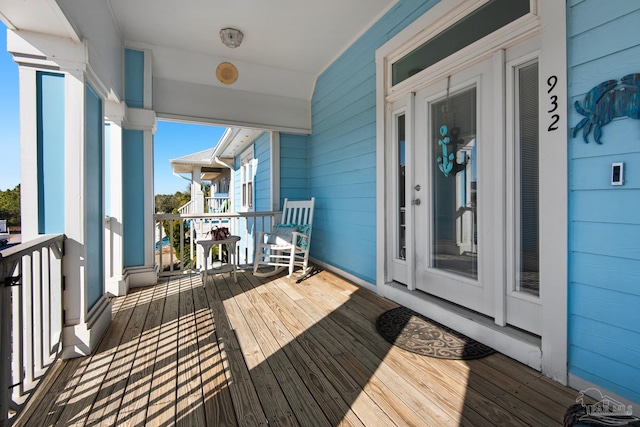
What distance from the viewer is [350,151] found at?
3621mm

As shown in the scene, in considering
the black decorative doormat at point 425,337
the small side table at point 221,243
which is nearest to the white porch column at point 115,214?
the small side table at point 221,243

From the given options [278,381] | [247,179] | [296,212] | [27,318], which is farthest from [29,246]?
[247,179]

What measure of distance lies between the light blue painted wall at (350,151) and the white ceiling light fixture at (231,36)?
4.06 ft

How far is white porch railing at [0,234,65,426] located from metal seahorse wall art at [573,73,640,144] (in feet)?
8.69

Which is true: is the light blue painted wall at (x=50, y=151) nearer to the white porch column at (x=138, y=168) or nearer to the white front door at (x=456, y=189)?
the white porch column at (x=138, y=168)

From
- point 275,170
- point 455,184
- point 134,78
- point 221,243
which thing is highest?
point 134,78

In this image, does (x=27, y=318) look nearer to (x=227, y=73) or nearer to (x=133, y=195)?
(x=133, y=195)

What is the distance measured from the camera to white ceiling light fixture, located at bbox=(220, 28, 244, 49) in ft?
10.8

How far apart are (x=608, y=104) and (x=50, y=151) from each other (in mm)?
3071

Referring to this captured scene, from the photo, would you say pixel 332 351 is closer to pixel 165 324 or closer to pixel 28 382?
pixel 165 324

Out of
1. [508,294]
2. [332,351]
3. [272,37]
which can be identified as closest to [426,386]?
[332,351]

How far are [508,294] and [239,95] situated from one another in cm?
388

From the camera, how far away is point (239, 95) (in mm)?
4211

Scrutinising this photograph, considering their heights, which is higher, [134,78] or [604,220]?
[134,78]
